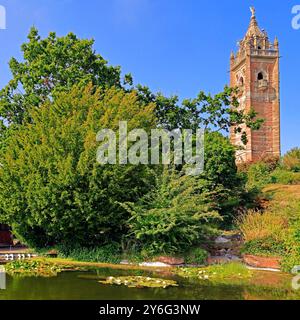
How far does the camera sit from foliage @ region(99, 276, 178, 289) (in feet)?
34.4

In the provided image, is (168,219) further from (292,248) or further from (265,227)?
(292,248)

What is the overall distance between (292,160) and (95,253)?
22.2 metres

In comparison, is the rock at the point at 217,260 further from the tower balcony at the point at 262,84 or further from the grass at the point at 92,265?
the tower balcony at the point at 262,84

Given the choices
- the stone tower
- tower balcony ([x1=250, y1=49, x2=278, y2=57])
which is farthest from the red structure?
tower balcony ([x1=250, y1=49, x2=278, y2=57])

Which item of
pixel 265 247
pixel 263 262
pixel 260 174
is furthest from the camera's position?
pixel 260 174

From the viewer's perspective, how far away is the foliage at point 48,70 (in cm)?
2217

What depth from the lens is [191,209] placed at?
14.8 metres

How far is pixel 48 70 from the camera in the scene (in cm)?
2205

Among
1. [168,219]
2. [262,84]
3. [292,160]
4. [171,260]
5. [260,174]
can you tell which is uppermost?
[262,84]

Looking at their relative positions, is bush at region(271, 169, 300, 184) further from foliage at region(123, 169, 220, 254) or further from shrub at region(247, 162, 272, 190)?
foliage at region(123, 169, 220, 254)

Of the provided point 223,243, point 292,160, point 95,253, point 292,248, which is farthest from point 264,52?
point 95,253

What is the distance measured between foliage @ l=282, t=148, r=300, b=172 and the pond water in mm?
21625

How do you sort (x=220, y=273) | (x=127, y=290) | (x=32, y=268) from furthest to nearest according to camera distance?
(x=32, y=268)
(x=220, y=273)
(x=127, y=290)
